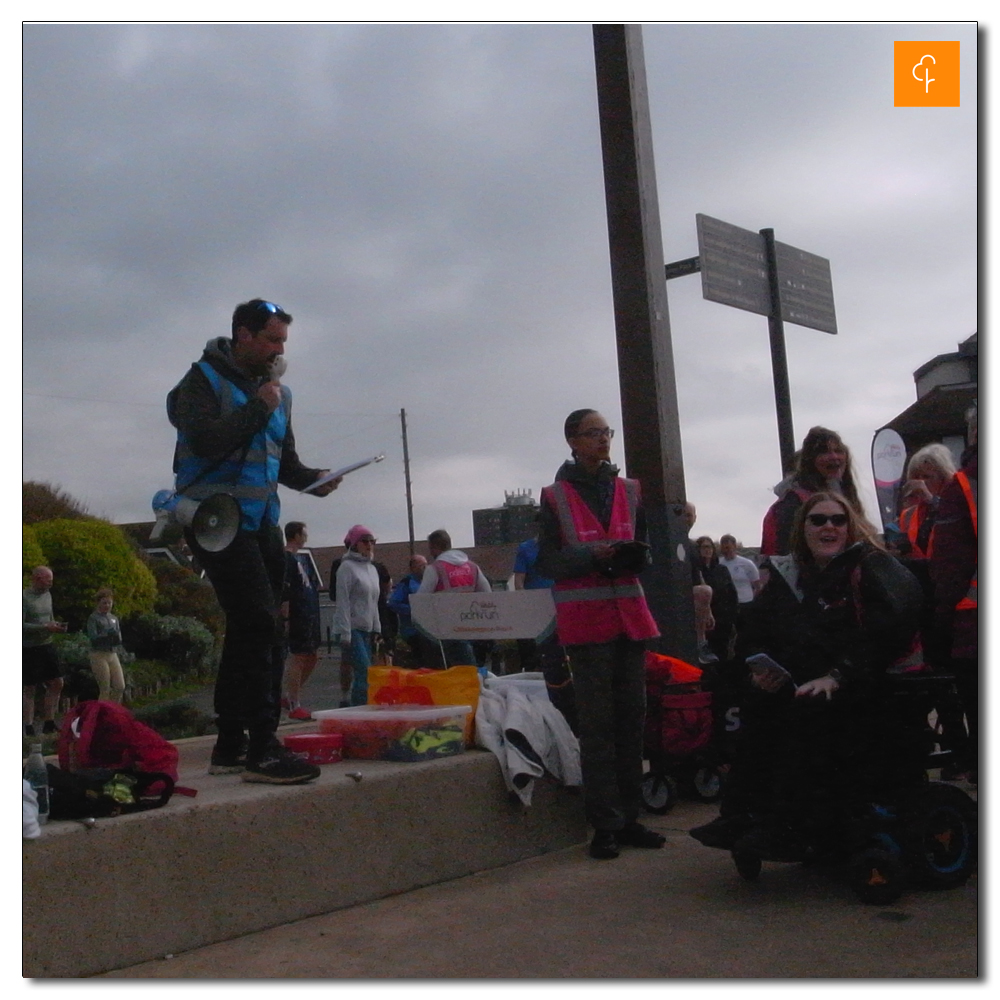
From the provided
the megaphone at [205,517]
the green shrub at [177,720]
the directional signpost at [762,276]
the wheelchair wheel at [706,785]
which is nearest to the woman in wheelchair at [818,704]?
the wheelchair wheel at [706,785]

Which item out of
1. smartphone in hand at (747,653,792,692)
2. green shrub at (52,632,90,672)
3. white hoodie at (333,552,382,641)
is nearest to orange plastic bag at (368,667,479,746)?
smartphone in hand at (747,653,792,692)

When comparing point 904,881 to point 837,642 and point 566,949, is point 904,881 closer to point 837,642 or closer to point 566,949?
point 837,642

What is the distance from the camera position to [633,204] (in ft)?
19.3

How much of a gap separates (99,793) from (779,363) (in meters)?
5.03

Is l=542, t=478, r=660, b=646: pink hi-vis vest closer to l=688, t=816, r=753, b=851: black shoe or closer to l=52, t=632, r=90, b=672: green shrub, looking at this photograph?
l=688, t=816, r=753, b=851: black shoe

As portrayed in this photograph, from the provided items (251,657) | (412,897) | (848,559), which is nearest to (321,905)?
(412,897)

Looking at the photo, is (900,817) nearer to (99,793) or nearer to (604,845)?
(604,845)

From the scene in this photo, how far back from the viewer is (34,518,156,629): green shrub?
1392cm

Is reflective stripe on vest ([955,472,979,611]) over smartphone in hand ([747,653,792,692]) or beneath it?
over

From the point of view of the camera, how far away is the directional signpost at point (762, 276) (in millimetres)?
6090

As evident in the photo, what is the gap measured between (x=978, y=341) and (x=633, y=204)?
300cm

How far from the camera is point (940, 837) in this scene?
3689 millimetres

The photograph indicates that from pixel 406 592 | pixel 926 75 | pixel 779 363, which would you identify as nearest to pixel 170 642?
pixel 406 592

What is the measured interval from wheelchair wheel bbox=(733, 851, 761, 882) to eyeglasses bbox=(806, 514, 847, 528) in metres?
1.14
